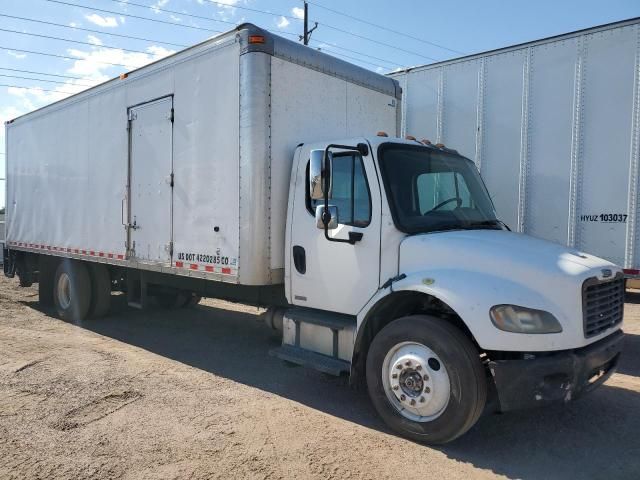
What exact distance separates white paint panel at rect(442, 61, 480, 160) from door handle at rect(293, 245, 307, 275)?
169 inches

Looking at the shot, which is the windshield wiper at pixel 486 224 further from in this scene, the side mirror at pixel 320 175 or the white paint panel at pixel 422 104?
the white paint panel at pixel 422 104

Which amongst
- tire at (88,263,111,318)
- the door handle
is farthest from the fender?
tire at (88,263,111,318)

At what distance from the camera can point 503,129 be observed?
784 centimetres

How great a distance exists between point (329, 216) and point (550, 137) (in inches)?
177

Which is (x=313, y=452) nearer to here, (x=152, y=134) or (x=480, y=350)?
(x=480, y=350)

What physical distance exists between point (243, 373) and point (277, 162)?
232 cm

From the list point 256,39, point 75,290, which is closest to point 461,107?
point 256,39

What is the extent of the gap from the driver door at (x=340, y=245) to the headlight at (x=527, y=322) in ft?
3.79

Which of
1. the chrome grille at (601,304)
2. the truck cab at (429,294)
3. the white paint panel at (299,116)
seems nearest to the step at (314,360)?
the truck cab at (429,294)

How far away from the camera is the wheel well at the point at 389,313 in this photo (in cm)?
416

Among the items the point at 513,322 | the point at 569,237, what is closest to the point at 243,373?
the point at 513,322

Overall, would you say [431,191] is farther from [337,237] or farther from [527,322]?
[527,322]

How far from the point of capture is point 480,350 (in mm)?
3869

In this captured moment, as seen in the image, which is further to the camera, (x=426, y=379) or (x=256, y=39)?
(x=256, y=39)
